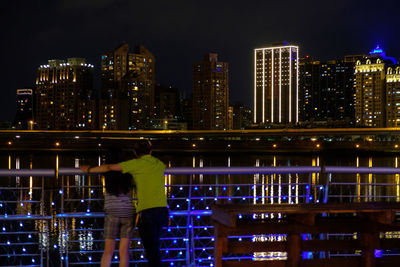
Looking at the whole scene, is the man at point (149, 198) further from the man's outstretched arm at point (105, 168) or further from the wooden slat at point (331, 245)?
the wooden slat at point (331, 245)

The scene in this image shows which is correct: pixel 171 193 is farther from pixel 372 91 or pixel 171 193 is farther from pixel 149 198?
pixel 372 91

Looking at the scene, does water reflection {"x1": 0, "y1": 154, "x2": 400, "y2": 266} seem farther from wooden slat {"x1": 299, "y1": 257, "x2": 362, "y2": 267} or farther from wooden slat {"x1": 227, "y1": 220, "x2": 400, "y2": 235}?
wooden slat {"x1": 227, "y1": 220, "x2": 400, "y2": 235}

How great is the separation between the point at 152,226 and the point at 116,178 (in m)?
0.61

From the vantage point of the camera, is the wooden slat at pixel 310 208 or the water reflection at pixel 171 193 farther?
the water reflection at pixel 171 193

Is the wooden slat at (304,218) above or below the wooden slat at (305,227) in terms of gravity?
above

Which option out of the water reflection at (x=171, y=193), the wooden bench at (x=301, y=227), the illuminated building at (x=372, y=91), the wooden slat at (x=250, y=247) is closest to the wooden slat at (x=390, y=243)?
the wooden bench at (x=301, y=227)

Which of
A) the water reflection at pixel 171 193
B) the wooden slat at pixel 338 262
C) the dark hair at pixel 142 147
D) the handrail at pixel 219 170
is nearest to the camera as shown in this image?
the wooden slat at pixel 338 262

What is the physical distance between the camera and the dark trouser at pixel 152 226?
591cm

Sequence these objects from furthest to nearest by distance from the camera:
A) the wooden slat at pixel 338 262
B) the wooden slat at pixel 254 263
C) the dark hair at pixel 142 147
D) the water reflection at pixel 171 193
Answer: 1. the water reflection at pixel 171 193
2. the dark hair at pixel 142 147
3. the wooden slat at pixel 338 262
4. the wooden slat at pixel 254 263

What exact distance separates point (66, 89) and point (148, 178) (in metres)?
198

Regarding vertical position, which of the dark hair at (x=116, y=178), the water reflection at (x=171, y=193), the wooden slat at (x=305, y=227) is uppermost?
the dark hair at (x=116, y=178)

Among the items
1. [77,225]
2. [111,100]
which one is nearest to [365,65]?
[111,100]

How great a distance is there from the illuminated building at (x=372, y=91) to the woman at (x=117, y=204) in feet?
611

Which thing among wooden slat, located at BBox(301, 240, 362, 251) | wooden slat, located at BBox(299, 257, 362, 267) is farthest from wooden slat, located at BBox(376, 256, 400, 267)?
wooden slat, located at BBox(301, 240, 362, 251)
